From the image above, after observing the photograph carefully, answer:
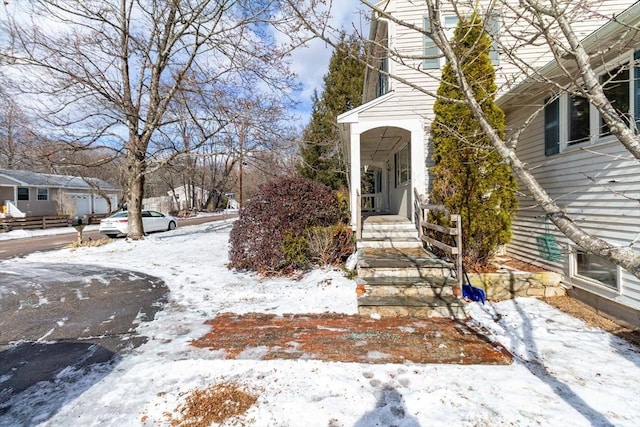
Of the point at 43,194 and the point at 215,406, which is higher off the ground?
the point at 43,194

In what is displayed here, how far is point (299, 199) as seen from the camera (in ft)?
24.0

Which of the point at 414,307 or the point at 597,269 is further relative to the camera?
the point at 597,269

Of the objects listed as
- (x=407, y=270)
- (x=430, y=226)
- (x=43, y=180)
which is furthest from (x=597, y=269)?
(x=43, y=180)

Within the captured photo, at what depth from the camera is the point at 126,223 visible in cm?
1528

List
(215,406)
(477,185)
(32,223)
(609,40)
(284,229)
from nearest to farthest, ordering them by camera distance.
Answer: (215,406) → (609,40) → (477,185) → (284,229) → (32,223)

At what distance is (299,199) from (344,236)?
4.46ft

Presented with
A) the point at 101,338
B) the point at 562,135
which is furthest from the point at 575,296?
the point at 101,338

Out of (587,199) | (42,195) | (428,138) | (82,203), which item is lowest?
(587,199)

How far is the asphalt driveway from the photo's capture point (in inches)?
140

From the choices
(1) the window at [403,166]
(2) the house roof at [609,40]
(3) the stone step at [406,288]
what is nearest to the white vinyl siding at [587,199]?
(2) the house roof at [609,40]

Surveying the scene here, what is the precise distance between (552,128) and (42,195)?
3417cm

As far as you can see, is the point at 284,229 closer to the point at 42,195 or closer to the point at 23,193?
the point at 23,193

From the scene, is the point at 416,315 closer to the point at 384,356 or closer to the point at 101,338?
the point at 384,356

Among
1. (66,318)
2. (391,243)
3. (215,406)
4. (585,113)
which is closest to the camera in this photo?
(215,406)
